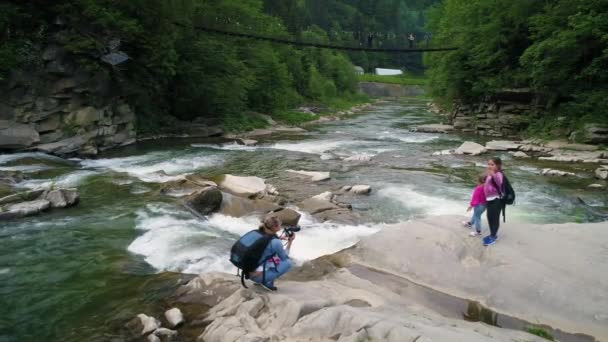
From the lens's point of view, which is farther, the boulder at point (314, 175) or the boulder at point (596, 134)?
the boulder at point (596, 134)

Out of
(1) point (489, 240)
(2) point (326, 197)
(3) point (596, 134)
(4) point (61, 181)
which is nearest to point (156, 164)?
(4) point (61, 181)

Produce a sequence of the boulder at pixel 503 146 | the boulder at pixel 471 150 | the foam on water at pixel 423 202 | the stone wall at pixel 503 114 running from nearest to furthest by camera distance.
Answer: the foam on water at pixel 423 202
the boulder at pixel 471 150
the boulder at pixel 503 146
the stone wall at pixel 503 114

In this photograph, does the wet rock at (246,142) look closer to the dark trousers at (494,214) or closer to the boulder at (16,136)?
the boulder at (16,136)

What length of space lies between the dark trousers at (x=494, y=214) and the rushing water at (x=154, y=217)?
2.95m

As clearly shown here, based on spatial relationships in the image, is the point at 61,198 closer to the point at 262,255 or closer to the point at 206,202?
the point at 206,202

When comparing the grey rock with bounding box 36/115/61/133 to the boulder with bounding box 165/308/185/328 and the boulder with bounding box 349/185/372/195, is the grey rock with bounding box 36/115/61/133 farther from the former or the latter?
the boulder with bounding box 165/308/185/328

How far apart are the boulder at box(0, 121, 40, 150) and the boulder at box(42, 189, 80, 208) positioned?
789 centimetres

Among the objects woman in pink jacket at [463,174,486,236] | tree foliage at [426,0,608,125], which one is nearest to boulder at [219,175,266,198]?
woman in pink jacket at [463,174,486,236]

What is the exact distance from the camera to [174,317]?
5750 millimetres

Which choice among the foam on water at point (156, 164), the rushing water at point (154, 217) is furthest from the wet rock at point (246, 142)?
the foam on water at point (156, 164)

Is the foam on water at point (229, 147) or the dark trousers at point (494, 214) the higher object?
the dark trousers at point (494, 214)

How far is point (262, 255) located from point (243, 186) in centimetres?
755

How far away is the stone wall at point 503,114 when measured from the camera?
2741 cm

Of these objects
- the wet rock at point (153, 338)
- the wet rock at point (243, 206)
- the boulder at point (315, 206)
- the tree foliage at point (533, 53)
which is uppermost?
the tree foliage at point (533, 53)
